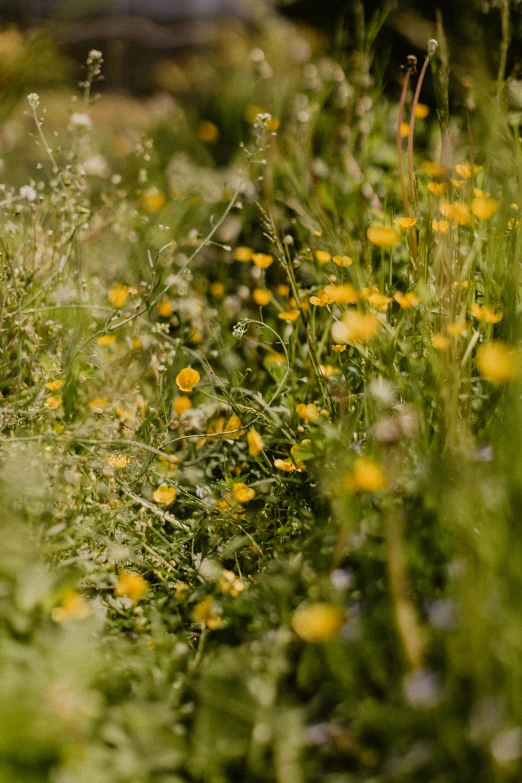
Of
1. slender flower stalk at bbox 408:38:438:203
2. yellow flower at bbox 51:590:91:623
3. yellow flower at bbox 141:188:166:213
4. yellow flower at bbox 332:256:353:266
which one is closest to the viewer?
yellow flower at bbox 51:590:91:623

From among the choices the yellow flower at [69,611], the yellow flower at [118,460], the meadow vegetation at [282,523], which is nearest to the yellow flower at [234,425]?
the meadow vegetation at [282,523]

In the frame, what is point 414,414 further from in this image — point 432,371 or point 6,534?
point 6,534

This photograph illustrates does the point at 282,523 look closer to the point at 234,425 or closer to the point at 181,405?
the point at 234,425

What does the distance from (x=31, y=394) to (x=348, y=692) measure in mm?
977

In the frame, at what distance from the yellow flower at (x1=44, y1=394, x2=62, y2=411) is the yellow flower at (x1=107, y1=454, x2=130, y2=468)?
0.17m

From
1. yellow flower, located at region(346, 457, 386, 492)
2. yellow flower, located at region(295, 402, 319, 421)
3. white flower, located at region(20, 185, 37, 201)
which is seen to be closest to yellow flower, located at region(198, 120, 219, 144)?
white flower, located at region(20, 185, 37, 201)

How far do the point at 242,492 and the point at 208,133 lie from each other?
2.59m

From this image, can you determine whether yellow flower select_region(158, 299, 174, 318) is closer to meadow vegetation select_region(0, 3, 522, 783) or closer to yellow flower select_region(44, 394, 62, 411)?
meadow vegetation select_region(0, 3, 522, 783)

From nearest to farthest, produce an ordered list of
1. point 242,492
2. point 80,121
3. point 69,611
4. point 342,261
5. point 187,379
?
1. point 69,611
2. point 242,492
3. point 187,379
4. point 342,261
5. point 80,121

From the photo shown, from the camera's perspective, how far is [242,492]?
126cm

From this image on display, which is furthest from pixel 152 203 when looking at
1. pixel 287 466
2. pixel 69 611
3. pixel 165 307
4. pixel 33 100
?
pixel 69 611

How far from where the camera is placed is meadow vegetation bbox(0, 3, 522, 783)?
799 millimetres

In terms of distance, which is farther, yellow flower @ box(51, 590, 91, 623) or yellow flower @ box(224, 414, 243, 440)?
yellow flower @ box(224, 414, 243, 440)

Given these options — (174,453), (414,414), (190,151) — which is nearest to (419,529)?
(414,414)
